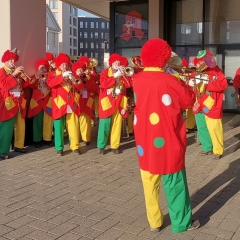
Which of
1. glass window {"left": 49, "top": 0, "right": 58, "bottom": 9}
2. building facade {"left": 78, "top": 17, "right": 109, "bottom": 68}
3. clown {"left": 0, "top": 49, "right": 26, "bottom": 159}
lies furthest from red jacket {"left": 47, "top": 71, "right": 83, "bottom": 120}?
building facade {"left": 78, "top": 17, "right": 109, "bottom": 68}

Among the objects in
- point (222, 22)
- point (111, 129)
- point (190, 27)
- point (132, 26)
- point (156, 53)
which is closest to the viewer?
point (156, 53)

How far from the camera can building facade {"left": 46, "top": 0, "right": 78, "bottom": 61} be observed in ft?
331

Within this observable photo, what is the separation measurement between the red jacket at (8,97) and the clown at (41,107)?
58cm

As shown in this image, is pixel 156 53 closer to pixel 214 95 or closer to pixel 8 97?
pixel 214 95

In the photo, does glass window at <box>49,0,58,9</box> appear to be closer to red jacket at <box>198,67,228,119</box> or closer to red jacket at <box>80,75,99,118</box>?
red jacket at <box>80,75,99,118</box>

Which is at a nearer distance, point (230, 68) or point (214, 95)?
point (214, 95)

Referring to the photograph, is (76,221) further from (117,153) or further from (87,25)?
(87,25)

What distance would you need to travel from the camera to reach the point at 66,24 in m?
107

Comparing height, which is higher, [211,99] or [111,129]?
[211,99]

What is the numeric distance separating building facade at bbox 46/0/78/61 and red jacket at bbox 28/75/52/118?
8883cm

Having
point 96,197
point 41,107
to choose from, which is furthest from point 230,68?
point 96,197

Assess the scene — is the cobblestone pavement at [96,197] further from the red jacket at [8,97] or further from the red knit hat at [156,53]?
the red knit hat at [156,53]

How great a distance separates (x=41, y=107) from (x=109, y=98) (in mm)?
1482

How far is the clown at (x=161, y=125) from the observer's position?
3.50 metres
